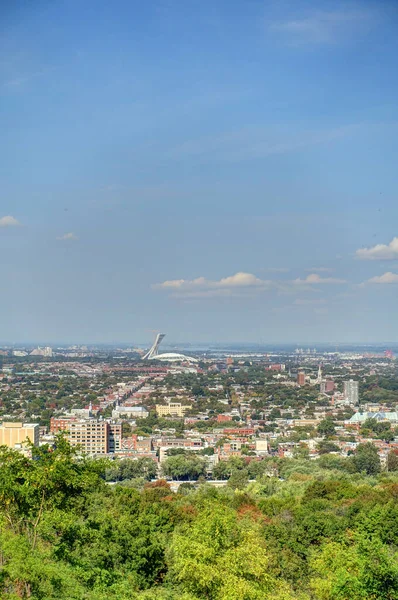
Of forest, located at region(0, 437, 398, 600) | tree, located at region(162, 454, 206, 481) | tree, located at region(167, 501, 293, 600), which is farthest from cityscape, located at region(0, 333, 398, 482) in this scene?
tree, located at region(167, 501, 293, 600)

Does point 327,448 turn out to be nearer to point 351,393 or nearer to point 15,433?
point 15,433

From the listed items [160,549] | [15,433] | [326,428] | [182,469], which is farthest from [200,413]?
[160,549]

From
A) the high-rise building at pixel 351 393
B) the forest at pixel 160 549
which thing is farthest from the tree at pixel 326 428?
the forest at pixel 160 549

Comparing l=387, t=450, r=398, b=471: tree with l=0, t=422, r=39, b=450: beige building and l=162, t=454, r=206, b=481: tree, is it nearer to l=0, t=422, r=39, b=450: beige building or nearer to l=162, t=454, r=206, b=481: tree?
l=162, t=454, r=206, b=481: tree

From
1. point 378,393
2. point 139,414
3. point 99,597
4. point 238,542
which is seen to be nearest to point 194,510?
point 238,542

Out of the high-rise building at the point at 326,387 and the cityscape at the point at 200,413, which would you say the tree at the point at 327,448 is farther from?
the high-rise building at the point at 326,387

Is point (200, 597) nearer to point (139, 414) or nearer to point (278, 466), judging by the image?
point (278, 466)
